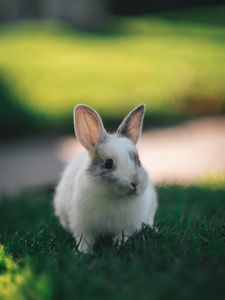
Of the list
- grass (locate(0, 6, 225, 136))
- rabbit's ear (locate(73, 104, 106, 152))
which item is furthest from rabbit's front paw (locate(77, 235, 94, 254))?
grass (locate(0, 6, 225, 136))

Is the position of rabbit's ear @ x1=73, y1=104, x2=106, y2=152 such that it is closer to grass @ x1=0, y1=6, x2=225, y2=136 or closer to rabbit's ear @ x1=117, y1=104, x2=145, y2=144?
rabbit's ear @ x1=117, y1=104, x2=145, y2=144

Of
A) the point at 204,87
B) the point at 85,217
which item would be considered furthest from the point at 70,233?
the point at 204,87

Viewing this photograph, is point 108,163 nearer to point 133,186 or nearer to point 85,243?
point 133,186

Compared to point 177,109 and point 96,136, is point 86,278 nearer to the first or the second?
point 96,136

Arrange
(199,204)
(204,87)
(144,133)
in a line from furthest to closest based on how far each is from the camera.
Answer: (204,87)
(144,133)
(199,204)

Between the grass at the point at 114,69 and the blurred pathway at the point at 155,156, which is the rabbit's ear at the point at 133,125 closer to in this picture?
the blurred pathway at the point at 155,156

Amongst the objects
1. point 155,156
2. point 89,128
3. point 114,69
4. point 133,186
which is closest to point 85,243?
point 133,186

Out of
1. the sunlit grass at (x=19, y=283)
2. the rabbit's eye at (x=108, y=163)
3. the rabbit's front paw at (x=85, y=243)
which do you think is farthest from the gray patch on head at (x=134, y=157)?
the sunlit grass at (x=19, y=283)
